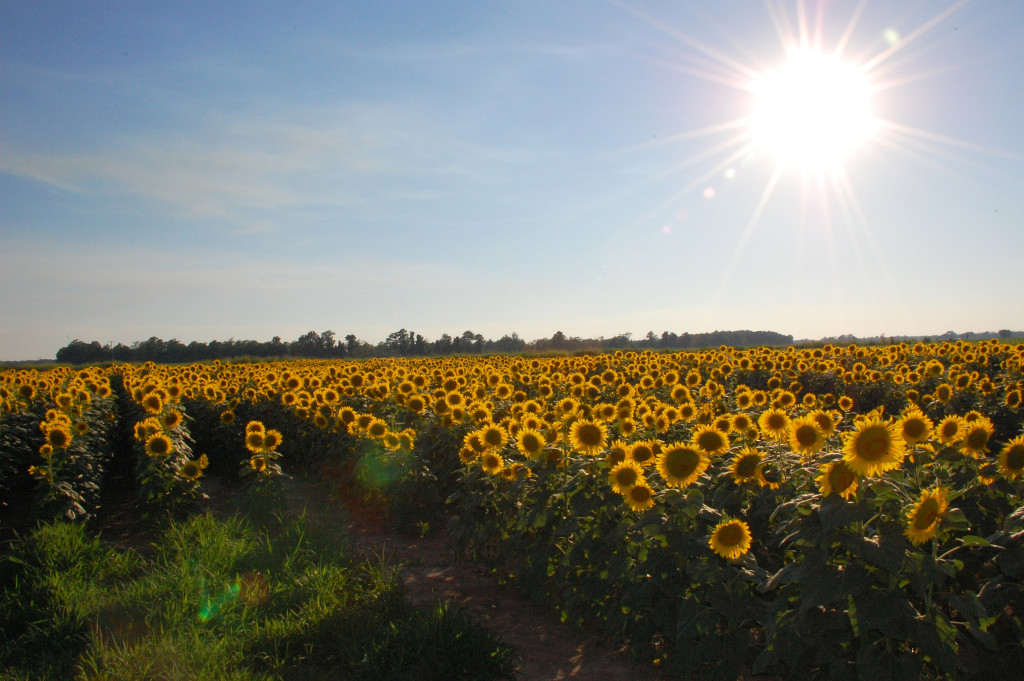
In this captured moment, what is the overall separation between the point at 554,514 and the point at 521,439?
2.34 feet

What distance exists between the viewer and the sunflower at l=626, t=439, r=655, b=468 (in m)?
3.68

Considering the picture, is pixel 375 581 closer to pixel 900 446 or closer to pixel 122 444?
pixel 900 446

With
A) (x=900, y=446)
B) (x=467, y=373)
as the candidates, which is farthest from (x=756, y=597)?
(x=467, y=373)

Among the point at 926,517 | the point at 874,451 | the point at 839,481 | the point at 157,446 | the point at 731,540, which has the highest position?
the point at 874,451

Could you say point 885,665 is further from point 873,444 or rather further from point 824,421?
point 824,421

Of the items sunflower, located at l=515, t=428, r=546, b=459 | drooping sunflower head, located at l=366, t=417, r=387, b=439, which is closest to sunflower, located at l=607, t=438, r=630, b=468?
sunflower, located at l=515, t=428, r=546, b=459

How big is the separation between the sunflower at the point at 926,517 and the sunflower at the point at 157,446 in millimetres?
6456

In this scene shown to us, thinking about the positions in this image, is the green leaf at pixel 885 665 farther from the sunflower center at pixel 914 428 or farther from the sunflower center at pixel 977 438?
the sunflower center at pixel 977 438

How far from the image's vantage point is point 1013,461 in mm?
2873

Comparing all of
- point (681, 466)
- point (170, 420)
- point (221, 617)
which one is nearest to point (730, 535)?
point (681, 466)

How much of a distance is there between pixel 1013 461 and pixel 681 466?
1.47 m

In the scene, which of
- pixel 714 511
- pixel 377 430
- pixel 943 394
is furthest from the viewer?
pixel 943 394

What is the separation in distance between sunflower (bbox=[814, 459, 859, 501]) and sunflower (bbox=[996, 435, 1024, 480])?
89cm

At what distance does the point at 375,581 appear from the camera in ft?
14.9
